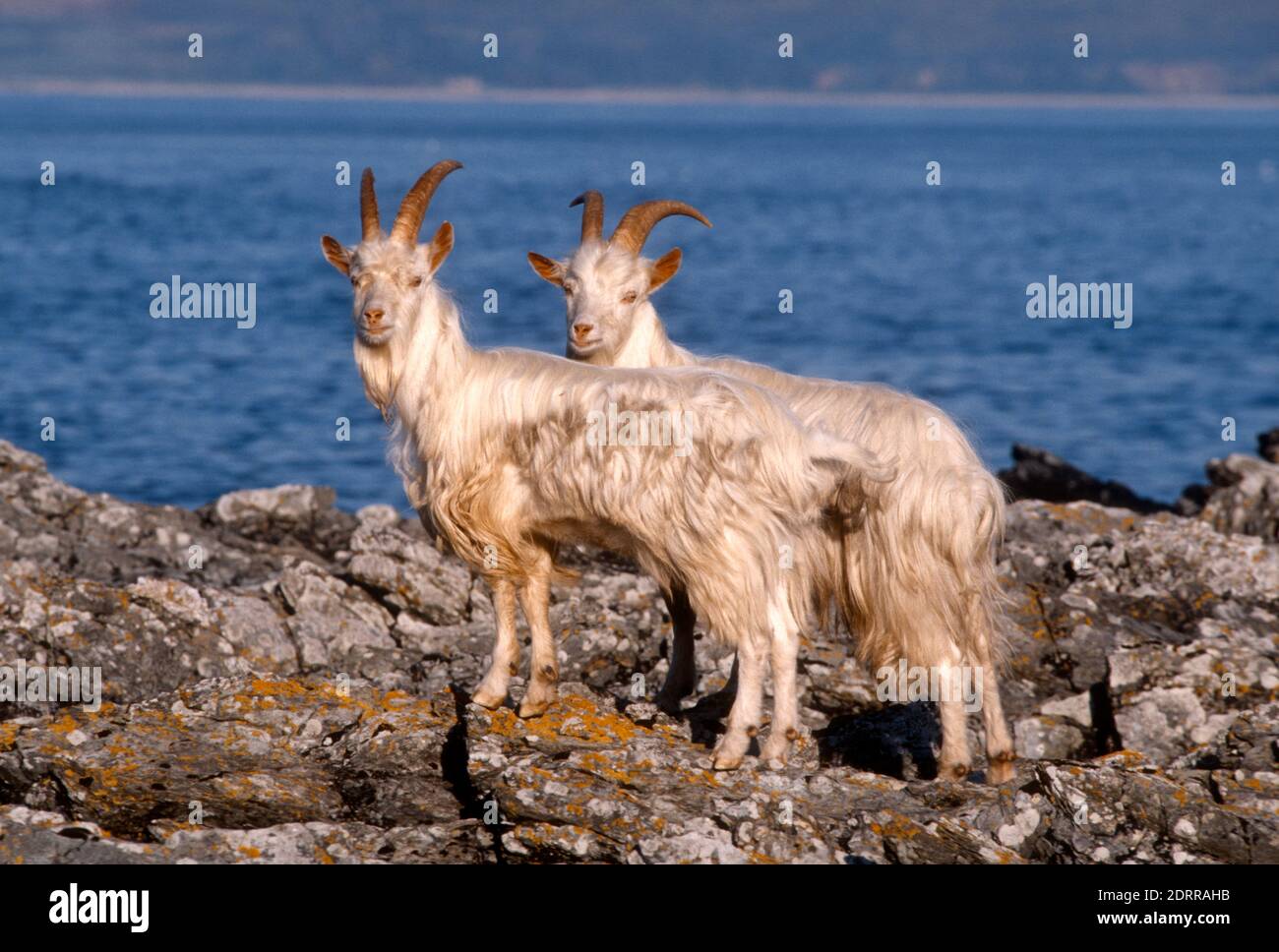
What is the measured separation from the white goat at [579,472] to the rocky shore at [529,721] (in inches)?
24.1

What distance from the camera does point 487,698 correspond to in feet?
26.7

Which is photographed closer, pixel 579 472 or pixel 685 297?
pixel 579 472

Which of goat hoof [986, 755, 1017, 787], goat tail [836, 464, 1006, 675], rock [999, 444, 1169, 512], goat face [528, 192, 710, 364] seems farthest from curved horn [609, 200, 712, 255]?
rock [999, 444, 1169, 512]

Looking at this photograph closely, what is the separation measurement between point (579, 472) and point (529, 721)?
1.20 meters

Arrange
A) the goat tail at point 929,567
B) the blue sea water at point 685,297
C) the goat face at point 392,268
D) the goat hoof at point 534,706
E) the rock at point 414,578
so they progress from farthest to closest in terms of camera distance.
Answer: the blue sea water at point 685,297
the rock at point 414,578
the goat face at point 392,268
the goat tail at point 929,567
the goat hoof at point 534,706

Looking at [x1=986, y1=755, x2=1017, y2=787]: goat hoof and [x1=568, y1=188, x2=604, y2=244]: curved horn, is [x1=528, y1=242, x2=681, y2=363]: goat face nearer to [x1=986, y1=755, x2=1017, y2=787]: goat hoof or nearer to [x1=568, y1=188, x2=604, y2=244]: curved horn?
[x1=568, y1=188, x2=604, y2=244]: curved horn

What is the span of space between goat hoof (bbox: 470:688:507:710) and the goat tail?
5.87 feet

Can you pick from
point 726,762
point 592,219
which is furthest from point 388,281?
point 726,762

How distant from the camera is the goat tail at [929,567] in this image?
808 centimetres

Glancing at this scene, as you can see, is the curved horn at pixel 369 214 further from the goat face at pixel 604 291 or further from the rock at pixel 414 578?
the rock at pixel 414 578

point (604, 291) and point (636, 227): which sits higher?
point (636, 227)

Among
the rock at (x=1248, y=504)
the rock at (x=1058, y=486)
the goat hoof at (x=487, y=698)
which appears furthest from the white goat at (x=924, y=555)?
the rock at (x=1058, y=486)

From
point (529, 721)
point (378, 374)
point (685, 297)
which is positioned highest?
point (685, 297)

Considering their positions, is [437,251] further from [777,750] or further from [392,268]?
[777,750]
